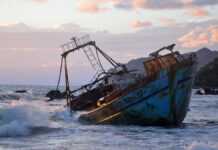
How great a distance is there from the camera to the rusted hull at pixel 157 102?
29172mm

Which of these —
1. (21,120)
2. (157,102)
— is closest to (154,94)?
(157,102)

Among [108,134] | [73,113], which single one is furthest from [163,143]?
[73,113]

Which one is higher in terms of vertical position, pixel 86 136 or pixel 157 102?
pixel 157 102

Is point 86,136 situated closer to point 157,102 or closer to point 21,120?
point 21,120

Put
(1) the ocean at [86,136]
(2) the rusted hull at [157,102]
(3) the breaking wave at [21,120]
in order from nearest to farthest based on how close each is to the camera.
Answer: (1) the ocean at [86,136] → (3) the breaking wave at [21,120] → (2) the rusted hull at [157,102]

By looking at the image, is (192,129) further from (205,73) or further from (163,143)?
(205,73)

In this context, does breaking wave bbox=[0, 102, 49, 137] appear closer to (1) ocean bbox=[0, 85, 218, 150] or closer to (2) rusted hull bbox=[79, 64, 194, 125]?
(1) ocean bbox=[0, 85, 218, 150]

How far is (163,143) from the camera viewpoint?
22484 mm

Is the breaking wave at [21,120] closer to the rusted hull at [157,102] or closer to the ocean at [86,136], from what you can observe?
the ocean at [86,136]

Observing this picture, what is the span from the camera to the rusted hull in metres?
29.2

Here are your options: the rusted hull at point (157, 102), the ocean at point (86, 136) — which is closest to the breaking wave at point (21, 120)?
the ocean at point (86, 136)

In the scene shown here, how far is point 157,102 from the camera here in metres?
29.6

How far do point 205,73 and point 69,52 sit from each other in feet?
423

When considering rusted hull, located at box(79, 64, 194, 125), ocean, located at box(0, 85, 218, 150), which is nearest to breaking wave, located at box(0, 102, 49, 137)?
ocean, located at box(0, 85, 218, 150)
